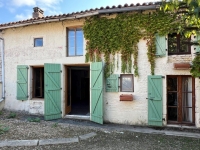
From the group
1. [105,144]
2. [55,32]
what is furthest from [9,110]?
[105,144]

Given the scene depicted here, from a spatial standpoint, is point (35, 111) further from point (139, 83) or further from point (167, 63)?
point (167, 63)

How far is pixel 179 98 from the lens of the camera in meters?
7.09

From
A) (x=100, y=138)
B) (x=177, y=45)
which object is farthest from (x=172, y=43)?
(x=100, y=138)

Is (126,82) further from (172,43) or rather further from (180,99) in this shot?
(172,43)

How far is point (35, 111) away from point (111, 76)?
441 centimetres

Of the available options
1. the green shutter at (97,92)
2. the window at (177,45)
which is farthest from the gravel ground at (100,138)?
the window at (177,45)

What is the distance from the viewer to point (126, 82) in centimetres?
760

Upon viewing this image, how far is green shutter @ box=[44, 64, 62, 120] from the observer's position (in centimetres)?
801

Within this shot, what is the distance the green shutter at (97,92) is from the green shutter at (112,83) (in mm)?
406

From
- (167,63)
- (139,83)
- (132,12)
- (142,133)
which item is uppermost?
(132,12)

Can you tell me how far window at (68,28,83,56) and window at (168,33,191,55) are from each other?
3.97 m

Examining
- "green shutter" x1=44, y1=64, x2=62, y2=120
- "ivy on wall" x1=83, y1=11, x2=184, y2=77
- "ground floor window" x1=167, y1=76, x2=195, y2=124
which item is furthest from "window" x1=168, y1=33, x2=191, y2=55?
"green shutter" x1=44, y1=64, x2=62, y2=120

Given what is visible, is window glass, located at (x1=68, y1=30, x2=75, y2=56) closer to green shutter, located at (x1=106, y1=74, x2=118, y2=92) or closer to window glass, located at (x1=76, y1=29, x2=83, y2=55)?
window glass, located at (x1=76, y1=29, x2=83, y2=55)

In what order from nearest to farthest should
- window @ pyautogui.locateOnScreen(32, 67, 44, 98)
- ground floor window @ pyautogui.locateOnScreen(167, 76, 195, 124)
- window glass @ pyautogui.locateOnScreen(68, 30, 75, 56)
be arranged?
ground floor window @ pyautogui.locateOnScreen(167, 76, 195, 124), window glass @ pyautogui.locateOnScreen(68, 30, 75, 56), window @ pyautogui.locateOnScreen(32, 67, 44, 98)
